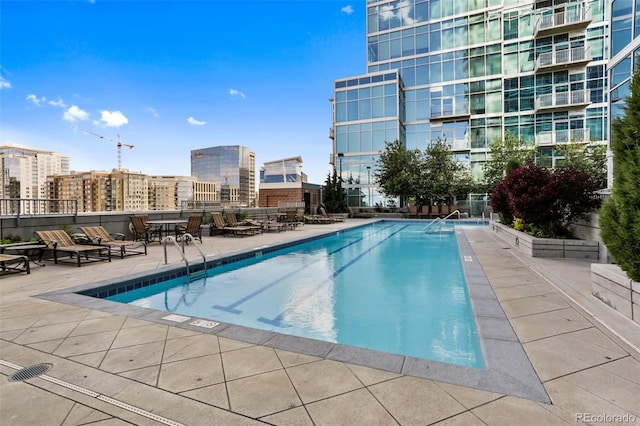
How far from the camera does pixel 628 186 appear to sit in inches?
121

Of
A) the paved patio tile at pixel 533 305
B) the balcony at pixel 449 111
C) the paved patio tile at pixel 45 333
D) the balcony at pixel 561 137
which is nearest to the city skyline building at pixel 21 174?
the paved patio tile at pixel 45 333

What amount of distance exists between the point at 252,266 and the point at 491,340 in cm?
584

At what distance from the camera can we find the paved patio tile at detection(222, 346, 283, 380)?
8.23 ft

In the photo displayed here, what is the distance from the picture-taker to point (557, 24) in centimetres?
2331

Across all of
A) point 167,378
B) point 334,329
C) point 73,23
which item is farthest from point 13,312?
point 73,23

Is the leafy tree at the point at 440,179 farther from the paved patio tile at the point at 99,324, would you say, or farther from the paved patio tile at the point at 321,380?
the paved patio tile at the point at 321,380

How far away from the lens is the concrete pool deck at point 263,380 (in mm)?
1985

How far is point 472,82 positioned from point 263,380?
2946 centimetres

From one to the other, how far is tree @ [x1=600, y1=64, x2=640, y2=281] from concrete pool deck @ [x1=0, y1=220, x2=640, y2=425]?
622 millimetres

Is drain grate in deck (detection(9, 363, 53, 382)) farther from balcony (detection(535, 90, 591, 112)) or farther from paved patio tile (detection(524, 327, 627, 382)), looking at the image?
balcony (detection(535, 90, 591, 112))

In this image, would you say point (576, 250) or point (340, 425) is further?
point (576, 250)

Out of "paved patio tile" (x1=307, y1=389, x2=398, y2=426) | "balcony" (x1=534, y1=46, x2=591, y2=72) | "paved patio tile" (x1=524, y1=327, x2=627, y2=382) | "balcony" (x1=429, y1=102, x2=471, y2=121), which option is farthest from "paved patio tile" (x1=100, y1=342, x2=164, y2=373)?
"balcony" (x1=534, y1=46, x2=591, y2=72)

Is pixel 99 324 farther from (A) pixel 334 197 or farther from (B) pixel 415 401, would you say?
(A) pixel 334 197

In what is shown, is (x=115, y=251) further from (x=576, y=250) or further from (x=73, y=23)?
(x=73, y=23)
